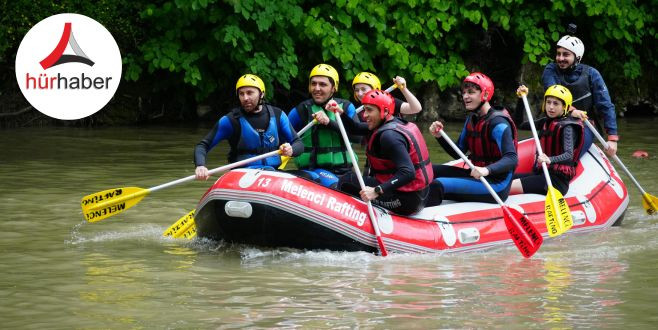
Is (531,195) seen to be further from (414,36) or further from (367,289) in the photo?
(414,36)

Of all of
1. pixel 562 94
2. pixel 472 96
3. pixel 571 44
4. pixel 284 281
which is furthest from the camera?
pixel 571 44

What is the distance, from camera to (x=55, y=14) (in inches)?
571

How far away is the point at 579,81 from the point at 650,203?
116 centimetres

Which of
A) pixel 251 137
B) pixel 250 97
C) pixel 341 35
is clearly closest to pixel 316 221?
pixel 251 137

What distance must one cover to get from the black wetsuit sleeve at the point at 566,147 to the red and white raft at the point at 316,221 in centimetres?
94

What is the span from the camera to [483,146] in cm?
808

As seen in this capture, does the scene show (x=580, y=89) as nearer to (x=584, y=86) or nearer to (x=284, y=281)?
(x=584, y=86)

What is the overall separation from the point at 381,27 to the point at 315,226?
8.49m

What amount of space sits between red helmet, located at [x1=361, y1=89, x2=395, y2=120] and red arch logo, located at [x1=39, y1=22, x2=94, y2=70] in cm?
726

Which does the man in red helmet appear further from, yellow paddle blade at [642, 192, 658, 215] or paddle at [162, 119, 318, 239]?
yellow paddle blade at [642, 192, 658, 215]

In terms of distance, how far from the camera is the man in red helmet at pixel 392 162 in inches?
287

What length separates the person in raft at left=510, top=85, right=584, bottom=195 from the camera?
8.54 meters

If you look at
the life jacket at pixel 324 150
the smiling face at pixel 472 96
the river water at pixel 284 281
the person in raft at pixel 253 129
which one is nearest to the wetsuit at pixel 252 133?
the person in raft at pixel 253 129

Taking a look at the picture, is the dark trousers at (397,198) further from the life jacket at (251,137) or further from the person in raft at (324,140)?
the life jacket at (251,137)
